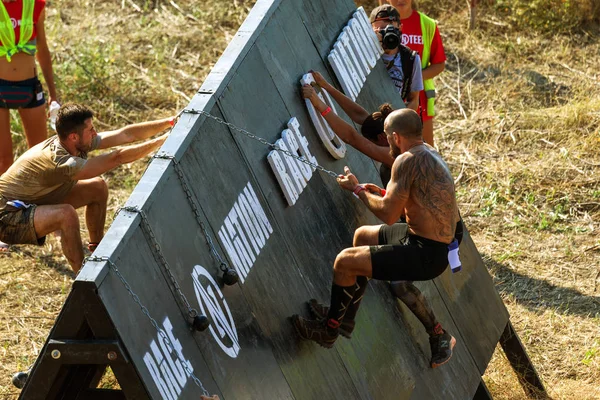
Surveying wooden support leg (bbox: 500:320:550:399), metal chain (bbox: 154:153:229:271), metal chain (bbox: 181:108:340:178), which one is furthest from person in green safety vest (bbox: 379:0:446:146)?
metal chain (bbox: 154:153:229:271)

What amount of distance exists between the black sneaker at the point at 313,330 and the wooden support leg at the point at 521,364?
330cm

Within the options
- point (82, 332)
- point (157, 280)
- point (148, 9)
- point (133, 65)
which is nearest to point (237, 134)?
point (157, 280)

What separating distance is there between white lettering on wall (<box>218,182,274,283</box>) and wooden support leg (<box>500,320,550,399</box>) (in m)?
3.64

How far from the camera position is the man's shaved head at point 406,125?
6277 millimetres

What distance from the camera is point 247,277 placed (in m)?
5.74

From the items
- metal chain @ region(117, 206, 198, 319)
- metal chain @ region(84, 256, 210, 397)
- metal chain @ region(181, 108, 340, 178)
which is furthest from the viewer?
metal chain @ region(181, 108, 340, 178)

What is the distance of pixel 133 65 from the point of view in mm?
13516

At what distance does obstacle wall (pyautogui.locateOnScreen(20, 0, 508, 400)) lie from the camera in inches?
181

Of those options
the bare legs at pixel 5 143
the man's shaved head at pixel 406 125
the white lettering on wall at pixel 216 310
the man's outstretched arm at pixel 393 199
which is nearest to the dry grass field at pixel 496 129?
the bare legs at pixel 5 143

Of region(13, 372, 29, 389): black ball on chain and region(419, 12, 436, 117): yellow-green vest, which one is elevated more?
region(419, 12, 436, 117): yellow-green vest

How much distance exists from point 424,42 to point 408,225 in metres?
3.65

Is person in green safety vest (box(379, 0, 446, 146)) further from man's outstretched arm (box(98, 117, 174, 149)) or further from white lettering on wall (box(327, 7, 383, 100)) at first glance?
man's outstretched arm (box(98, 117, 174, 149))

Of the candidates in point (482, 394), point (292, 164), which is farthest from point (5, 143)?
point (482, 394)

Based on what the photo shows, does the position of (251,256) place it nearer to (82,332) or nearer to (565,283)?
(82,332)
